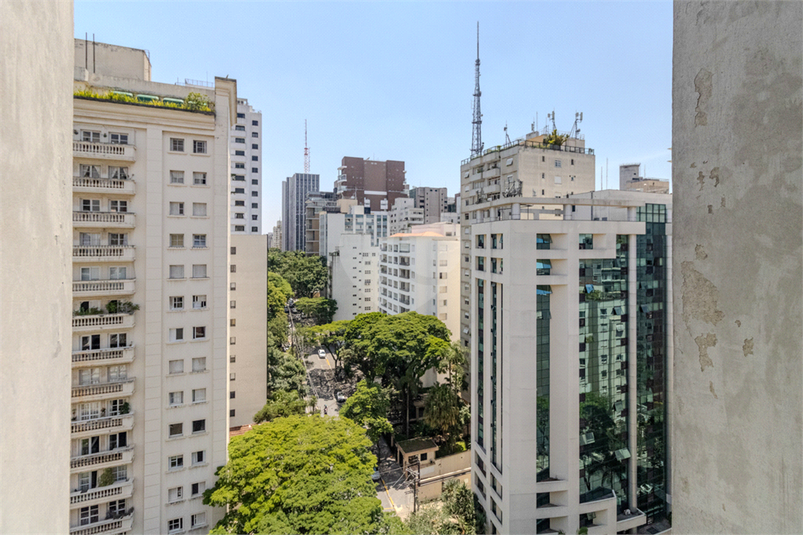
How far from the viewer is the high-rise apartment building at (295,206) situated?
81.3 m

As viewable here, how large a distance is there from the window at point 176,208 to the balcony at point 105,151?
1788mm

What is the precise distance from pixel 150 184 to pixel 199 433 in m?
8.56

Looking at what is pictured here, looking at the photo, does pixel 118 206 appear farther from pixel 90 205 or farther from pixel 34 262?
pixel 34 262

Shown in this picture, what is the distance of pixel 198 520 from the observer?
1351 cm

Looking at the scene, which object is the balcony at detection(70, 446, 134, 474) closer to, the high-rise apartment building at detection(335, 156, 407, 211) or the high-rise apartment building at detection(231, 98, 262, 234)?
the high-rise apartment building at detection(231, 98, 262, 234)

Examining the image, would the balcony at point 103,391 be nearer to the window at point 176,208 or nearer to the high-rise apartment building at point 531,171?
the window at point 176,208

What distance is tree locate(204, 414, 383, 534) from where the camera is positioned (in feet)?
33.6

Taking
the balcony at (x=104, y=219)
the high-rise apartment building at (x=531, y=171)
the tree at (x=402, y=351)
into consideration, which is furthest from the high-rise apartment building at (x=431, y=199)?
the balcony at (x=104, y=219)

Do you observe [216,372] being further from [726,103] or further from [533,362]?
[726,103]

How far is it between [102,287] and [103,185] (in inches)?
127

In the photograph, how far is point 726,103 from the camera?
1.45 m

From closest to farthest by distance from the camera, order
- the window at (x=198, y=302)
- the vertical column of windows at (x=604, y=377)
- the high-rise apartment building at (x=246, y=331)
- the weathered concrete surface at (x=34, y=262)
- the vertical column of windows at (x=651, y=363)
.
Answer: the weathered concrete surface at (x=34, y=262) < the window at (x=198, y=302) < the vertical column of windows at (x=604, y=377) < the vertical column of windows at (x=651, y=363) < the high-rise apartment building at (x=246, y=331)

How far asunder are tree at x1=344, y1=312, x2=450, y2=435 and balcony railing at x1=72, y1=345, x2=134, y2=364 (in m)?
11.9

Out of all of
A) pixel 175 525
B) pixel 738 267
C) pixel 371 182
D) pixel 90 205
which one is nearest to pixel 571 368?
pixel 738 267
